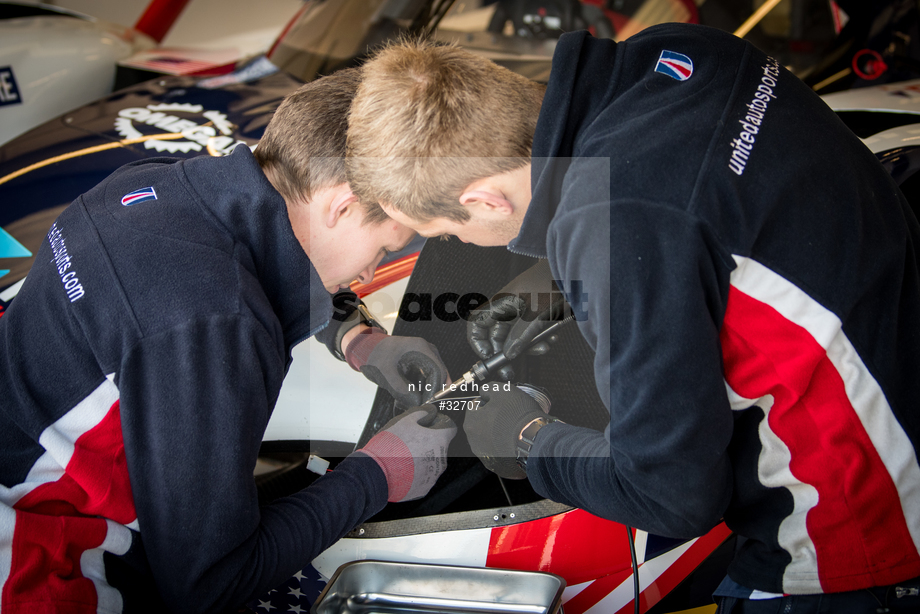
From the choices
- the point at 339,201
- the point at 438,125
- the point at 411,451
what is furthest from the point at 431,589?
the point at 438,125

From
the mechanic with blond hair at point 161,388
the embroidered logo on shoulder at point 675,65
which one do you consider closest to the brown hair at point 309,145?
the mechanic with blond hair at point 161,388

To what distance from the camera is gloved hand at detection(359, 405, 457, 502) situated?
44.6 inches

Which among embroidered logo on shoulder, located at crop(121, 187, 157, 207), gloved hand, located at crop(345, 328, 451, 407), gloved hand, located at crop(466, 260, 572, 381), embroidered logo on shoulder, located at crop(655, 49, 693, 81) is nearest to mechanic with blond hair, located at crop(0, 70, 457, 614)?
embroidered logo on shoulder, located at crop(121, 187, 157, 207)

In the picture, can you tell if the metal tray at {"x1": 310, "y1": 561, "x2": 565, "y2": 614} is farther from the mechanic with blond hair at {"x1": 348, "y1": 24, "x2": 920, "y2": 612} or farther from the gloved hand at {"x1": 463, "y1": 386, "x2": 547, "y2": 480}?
the mechanic with blond hair at {"x1": 348, "y1": 24, "x2": 920, "y2": 612}

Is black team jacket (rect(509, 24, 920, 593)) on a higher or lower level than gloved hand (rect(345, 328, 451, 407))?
higher

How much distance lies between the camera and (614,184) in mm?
737

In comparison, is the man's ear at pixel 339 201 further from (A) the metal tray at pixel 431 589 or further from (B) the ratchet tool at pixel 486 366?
(A) the metal tray at pixel 431 589

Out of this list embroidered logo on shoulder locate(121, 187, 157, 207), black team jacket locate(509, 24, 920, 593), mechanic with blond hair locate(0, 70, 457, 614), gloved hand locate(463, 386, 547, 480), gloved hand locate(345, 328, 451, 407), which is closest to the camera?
black team jacket locate(509, 24, 920, 593)

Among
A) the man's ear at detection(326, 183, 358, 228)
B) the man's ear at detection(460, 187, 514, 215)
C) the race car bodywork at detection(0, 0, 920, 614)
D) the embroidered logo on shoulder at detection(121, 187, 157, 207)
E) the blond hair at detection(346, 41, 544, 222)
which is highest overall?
the blond hair at detection(346, 41, 544, 222)

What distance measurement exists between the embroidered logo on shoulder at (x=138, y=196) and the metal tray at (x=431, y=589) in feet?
2.18

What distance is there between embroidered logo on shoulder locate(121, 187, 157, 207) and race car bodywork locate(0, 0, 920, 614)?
0.48ft

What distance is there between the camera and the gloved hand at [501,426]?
3.70 feet

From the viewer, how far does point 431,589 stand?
1.15 meters

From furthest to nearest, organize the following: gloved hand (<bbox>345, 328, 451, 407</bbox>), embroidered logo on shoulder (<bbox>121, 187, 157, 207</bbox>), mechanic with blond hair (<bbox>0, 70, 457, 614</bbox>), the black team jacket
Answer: gloved hand (<bbox>345, 328, 451, 407</bbox>), embroidered logo on shoulder (<bbox>121, 187, 157, 207</bbox>), mechanic with blond hair (<bbox>0, 70, 457, 614</bbox>), the black team jacket
